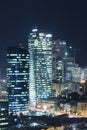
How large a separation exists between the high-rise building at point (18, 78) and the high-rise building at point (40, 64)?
534 cm

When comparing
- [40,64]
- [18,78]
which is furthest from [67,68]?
[18,78]

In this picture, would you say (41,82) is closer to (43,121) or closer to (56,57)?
(56,57)

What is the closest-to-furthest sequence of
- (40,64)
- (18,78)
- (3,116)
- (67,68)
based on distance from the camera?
(3,116)
(18,78)
(40,64)
(67,68)

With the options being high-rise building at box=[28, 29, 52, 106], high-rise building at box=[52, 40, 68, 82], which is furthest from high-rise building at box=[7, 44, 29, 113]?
high-rise building at box=[52, 40, 68, 82]

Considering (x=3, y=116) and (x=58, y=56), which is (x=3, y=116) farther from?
(x=58, y=56)

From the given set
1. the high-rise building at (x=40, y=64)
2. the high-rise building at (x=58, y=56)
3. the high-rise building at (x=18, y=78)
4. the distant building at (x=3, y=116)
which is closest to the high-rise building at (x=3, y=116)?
the distant building at (x=3, y=116)

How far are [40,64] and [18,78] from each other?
9.38 metres

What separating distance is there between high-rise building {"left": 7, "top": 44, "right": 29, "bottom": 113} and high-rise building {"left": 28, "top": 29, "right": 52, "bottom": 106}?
5.34 metres

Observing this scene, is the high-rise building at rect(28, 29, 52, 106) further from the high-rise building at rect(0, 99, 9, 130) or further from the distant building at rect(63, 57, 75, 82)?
the high-rise building at rect(0, 99, 9, 130)

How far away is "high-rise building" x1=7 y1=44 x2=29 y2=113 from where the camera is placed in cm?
4638

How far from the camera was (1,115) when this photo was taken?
32.4 meters

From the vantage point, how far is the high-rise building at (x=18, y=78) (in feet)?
152

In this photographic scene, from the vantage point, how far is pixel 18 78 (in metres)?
46.8

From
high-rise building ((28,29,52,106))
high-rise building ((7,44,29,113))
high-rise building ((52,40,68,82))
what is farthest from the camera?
high-rise building ((52,40,68,82))
